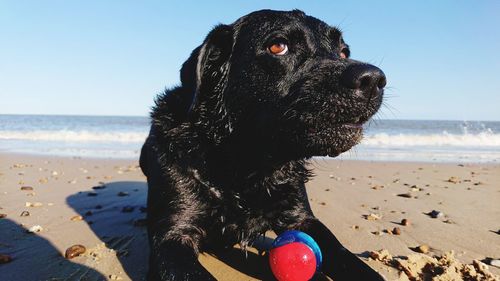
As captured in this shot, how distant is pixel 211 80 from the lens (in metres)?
3.41

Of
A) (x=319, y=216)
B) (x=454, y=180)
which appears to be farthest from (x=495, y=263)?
(x=454, y=180)

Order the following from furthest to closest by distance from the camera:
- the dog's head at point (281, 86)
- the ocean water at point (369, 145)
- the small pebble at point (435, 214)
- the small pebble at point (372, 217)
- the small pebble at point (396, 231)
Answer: the ocean water at point (369, 145), the small pebble at point (435, 214), the small pebble at point (372, 217), the small pebble at point (396, 231), the dog's head at point (281, 86)

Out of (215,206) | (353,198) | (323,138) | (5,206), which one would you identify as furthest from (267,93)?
(5,206)

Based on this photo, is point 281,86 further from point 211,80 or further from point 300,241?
Answer: point 300,241

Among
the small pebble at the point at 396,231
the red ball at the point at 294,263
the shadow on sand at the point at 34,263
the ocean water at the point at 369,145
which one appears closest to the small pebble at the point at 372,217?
the small pebble at the point at 396,231

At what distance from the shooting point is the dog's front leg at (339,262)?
2.63 metres

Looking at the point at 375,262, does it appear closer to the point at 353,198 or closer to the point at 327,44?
the point at 327,44

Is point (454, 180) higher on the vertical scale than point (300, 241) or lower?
lower

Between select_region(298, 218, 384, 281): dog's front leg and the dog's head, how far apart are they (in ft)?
2.36

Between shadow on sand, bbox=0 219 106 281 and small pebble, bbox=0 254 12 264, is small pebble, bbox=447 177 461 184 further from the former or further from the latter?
small pebble, bbox=0 254 12 264

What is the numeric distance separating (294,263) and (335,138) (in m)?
0.84

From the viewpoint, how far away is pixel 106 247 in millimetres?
3502

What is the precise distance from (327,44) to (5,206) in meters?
4.34

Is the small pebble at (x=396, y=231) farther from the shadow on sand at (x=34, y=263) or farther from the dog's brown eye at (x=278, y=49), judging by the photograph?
the shadow on sand at (x=34, y=263)
